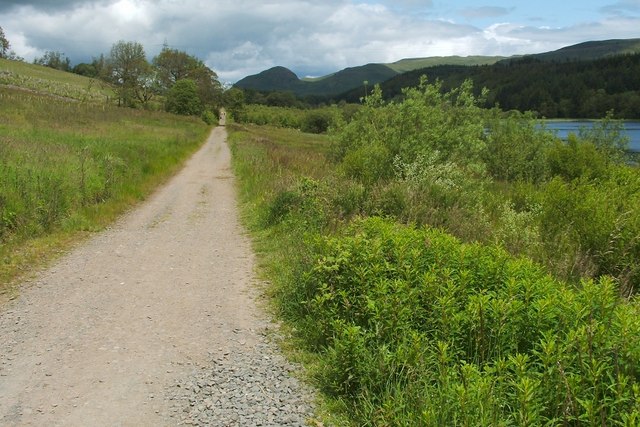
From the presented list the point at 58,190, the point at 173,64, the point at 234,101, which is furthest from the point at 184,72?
the point at 58,190

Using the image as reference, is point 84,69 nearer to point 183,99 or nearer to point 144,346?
point 183,99

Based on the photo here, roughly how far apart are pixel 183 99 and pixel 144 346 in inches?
2948

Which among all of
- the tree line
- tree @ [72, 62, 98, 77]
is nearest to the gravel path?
the tree line

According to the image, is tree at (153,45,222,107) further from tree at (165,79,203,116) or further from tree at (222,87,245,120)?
tree at (165,79,203,116)

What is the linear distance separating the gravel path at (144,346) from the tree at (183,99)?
2736 inches

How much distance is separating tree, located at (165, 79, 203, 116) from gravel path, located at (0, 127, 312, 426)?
69.5 meters

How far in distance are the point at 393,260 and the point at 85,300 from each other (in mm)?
4228

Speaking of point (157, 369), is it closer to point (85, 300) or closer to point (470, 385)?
point (85, 300)

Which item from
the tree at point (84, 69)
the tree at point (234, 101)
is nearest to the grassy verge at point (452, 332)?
the tree at point (234, 101)

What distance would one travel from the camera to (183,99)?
7469cm

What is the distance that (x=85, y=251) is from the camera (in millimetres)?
8922

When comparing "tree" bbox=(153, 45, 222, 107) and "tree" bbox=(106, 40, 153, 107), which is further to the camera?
"tree" bbox=(153, 45, 222, 107)

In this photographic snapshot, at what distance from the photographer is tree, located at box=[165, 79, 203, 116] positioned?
74.2m

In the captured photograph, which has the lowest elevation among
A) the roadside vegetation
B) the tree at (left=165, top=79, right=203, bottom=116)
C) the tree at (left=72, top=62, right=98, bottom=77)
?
the roadside vegetation
